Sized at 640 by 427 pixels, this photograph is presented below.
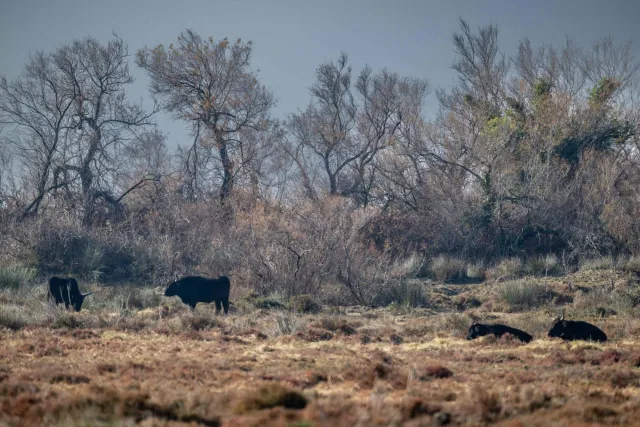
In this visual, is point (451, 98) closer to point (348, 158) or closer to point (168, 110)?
point (348, 158)

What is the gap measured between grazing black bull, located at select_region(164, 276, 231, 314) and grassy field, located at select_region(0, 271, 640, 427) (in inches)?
15.7

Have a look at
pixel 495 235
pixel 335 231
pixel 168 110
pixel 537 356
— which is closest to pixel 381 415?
pixel 537 356

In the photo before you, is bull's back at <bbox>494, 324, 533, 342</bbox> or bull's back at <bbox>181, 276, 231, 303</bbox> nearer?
bull's back at <bbox>494, 324, 533, 342</bbox>

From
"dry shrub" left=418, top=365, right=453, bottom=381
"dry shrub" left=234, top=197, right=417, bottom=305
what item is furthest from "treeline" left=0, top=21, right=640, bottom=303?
"dry shrub" left=418, top=365, right=453, bottom=381

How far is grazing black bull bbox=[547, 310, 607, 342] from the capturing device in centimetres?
1245

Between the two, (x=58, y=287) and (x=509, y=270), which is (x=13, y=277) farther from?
(x=509, y=270)

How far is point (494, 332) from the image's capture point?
12.6 m

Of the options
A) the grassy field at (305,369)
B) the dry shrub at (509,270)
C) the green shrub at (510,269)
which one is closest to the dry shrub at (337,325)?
the grassy field at (305,369)

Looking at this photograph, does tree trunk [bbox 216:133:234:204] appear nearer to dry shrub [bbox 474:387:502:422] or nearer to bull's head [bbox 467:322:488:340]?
bull's head [bbox 467:322:488:340]

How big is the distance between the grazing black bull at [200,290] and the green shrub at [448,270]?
9526 mm

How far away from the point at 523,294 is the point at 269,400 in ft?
45.5

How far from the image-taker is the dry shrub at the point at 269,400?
6406 millimetres

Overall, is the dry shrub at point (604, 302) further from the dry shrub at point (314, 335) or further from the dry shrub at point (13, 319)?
the dry shrub at point (13, 319)

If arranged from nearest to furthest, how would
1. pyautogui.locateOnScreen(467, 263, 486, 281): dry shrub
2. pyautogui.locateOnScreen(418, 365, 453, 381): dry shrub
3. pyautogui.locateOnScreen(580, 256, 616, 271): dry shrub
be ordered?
pyautogui.locateOnScreen(418, 365, 453, 381): dry shrub < pyautogui.locateOnScreen(580, 256, 616, 271): dry shrub < pyautogui.locateOnScreen(467, 263, 486, 281): dry shrub
